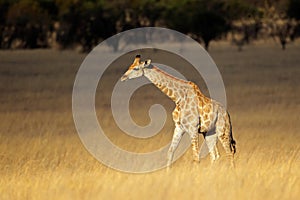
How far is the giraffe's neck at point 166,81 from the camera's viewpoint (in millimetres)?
10719

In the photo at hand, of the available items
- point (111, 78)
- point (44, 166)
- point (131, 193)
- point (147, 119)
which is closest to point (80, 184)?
point (131, 193)

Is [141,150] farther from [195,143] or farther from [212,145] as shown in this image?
[195,143]

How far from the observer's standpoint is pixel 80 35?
60.0 m

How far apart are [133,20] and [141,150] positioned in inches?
2087

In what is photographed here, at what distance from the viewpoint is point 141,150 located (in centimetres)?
1368

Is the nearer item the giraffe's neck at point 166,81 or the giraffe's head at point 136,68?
the giraffe's head at point 136,68

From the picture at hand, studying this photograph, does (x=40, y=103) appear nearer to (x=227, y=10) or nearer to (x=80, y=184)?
(x=80, y=184)

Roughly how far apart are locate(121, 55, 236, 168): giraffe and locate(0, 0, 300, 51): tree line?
47.3 metres

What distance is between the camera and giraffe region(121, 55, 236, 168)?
10.4 m

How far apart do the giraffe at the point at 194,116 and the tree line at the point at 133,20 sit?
1861 inches

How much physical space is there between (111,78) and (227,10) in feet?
120

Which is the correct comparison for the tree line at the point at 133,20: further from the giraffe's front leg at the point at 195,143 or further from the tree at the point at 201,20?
the giraffe's front leg at the point at 195,143

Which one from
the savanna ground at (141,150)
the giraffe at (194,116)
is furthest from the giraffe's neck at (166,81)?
the savanna ground at (141,150)

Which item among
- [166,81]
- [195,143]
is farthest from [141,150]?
[195,143]
